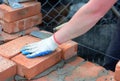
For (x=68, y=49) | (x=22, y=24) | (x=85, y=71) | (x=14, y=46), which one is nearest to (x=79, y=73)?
(x=85, y=71)

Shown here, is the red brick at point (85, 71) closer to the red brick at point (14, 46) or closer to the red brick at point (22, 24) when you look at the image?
the red brick at point (14, 46)

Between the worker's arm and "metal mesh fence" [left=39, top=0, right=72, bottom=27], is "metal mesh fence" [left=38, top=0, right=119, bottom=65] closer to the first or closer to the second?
"metal mesh fence" [left=39, top=0, right=72, bottom=27]

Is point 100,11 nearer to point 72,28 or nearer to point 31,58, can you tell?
point 72,28

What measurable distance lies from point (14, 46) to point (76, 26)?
0.39 m

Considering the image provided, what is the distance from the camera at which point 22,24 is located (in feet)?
6.27

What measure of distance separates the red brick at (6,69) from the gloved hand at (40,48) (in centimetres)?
11

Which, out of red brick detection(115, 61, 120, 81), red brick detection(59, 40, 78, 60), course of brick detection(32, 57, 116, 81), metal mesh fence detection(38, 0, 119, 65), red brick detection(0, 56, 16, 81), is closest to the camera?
red brick detection(115, 61, 120, 81)

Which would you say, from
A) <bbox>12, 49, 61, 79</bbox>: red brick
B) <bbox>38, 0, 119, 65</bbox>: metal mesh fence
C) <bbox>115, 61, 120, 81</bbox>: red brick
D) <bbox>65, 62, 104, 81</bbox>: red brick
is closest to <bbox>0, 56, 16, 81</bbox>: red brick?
<bbox>12, 49, 61, 79</bbox>: red brick

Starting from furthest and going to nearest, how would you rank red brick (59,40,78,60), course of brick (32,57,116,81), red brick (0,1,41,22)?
red brick (0,1,41,22)
red brick (59,40,78,60)
course of brick (32,57,116,81)

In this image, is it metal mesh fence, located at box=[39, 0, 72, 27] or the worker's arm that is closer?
the worker's arm

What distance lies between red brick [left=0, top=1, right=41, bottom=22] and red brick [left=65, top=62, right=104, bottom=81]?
0.54 metres

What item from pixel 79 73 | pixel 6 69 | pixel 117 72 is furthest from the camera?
pixel 79 73

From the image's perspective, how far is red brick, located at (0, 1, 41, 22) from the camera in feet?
5.95

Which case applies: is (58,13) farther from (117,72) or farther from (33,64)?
(117,72)
